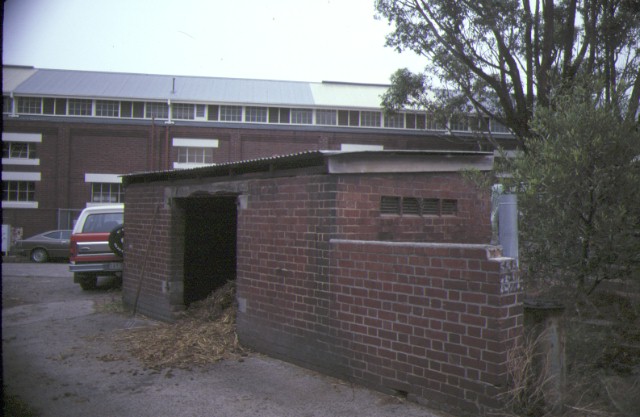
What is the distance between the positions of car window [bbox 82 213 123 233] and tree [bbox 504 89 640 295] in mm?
10493

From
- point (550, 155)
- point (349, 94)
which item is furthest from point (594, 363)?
point (349, 94)

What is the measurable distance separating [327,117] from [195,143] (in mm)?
7982

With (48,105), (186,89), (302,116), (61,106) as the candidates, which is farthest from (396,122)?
(48,105)

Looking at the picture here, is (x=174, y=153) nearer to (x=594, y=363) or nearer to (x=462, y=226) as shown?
(x=462, y=226)

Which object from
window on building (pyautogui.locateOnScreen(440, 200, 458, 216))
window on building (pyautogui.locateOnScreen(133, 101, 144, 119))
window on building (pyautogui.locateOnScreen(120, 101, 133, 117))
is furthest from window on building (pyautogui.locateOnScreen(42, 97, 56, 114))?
window on building (pyautogui.locateOnScreen(440, 200, 458, 216))

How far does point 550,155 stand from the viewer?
5902 millimetres

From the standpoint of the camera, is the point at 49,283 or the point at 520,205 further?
the point at 49,283

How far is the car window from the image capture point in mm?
13008

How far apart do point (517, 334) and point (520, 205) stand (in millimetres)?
2368

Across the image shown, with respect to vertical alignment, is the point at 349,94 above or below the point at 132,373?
above

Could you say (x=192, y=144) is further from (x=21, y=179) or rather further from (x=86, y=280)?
(x=86, y=280)

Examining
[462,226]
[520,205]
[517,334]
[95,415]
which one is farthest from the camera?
[462,226]

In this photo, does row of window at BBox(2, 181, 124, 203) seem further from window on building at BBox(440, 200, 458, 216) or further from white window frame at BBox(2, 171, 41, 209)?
window on building at BBox(440, 200, 458, 216)

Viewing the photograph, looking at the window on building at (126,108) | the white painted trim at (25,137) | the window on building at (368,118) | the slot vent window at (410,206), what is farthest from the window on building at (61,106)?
the slot vent window at (410,206)
